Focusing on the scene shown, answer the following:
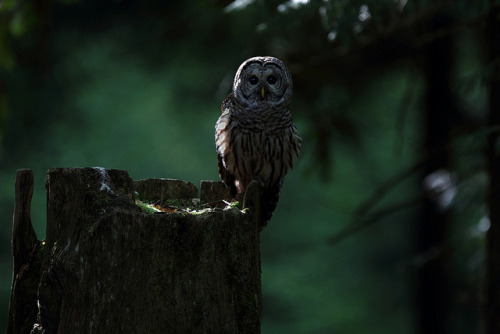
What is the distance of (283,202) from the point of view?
16.9 m

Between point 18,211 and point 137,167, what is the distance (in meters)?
13.0

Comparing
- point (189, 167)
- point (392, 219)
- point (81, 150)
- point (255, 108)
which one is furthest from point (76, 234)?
point (392, 219)

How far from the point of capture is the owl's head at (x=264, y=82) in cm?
389

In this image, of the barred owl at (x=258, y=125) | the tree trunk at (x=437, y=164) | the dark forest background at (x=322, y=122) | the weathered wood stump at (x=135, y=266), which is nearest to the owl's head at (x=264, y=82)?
the barred owl at (x=258, y=125)

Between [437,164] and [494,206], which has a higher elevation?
[437,164]

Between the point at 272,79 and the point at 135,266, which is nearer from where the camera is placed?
the point at 135,266

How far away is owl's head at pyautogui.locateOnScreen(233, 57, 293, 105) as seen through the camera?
12.8 feet

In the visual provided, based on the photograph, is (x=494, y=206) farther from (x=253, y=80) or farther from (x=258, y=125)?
(x=253, y=80)

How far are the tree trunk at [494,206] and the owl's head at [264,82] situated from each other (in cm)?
137

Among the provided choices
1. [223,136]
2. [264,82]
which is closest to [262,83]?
[264,82]

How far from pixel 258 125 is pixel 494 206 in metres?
1.70

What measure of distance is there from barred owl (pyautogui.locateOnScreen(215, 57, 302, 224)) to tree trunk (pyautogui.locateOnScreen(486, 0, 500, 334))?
4.37ft

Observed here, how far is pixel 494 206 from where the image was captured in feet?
12.7

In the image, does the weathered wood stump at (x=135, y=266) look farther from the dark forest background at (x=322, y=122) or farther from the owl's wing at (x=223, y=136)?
the dark forest background at (x=322, y=122)
